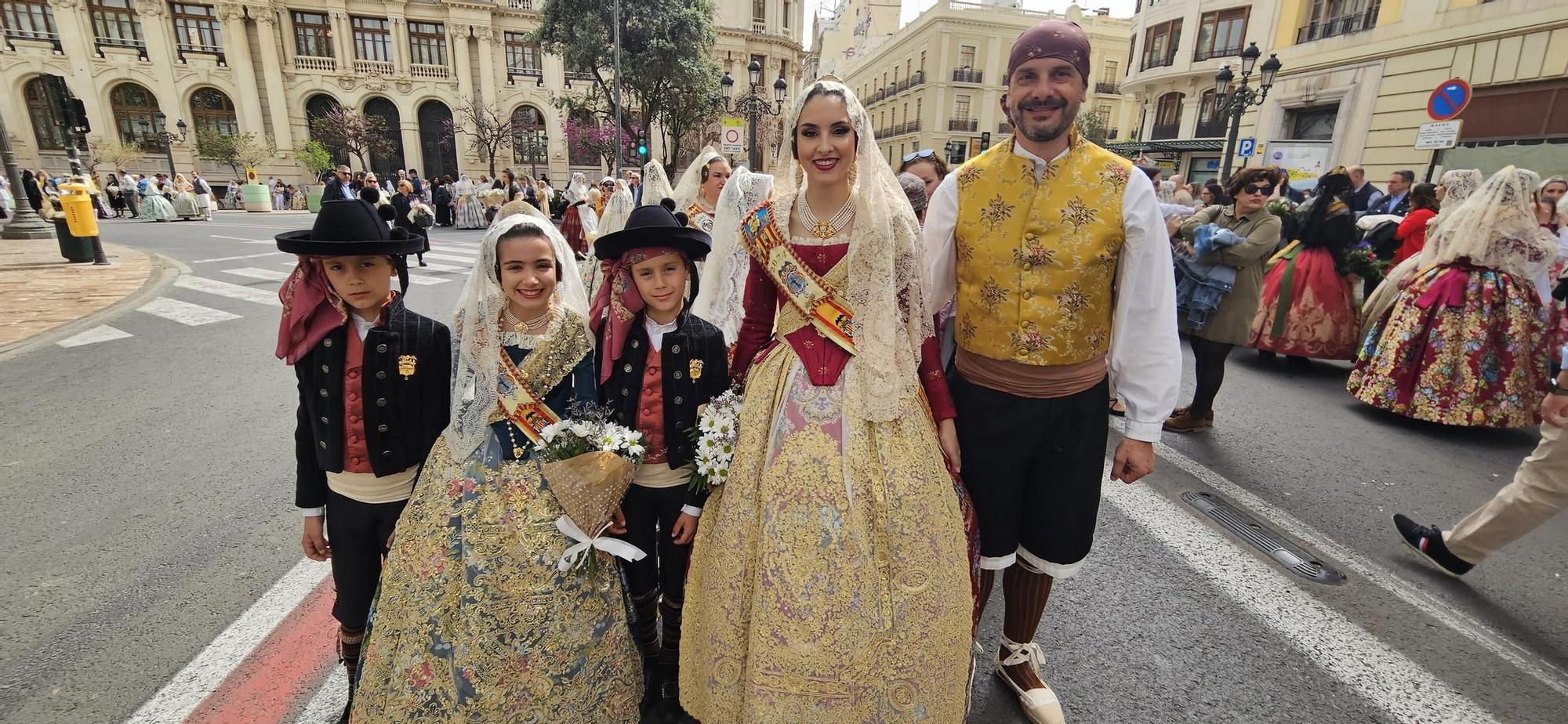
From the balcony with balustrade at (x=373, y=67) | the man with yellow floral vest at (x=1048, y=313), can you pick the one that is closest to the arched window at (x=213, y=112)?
the balcony with balustrade at (x=373, y=67)

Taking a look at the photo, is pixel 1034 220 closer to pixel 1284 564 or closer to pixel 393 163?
pixel 1284 564

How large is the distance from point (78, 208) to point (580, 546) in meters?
14.9

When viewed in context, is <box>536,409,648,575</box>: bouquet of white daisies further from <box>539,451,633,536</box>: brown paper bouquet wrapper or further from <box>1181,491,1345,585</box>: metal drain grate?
<box>1181,491,1345,585</box>: metal drain grate

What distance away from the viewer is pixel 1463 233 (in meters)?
5.05

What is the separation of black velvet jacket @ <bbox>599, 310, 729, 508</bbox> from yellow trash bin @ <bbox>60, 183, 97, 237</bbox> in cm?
1445

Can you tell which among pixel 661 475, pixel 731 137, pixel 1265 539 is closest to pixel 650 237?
pixel 661 475

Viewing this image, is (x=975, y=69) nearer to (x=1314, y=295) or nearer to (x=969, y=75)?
(x=969, y=75)

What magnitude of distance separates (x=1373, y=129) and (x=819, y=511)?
2086 cm

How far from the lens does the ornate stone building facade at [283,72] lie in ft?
112

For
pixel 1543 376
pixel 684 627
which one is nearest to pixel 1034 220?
pixel 684 627

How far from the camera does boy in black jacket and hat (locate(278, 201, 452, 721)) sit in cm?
209

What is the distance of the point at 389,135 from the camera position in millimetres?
39000

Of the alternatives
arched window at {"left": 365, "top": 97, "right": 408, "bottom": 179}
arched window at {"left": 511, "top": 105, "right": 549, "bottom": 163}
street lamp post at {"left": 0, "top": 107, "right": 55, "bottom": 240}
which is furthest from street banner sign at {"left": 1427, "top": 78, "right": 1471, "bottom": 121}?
arched window at {"left": 365, "top": 97, "right": 408, "bottom": 179}

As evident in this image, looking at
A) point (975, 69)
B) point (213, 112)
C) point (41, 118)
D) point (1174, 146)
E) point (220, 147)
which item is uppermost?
point (975, 69)
